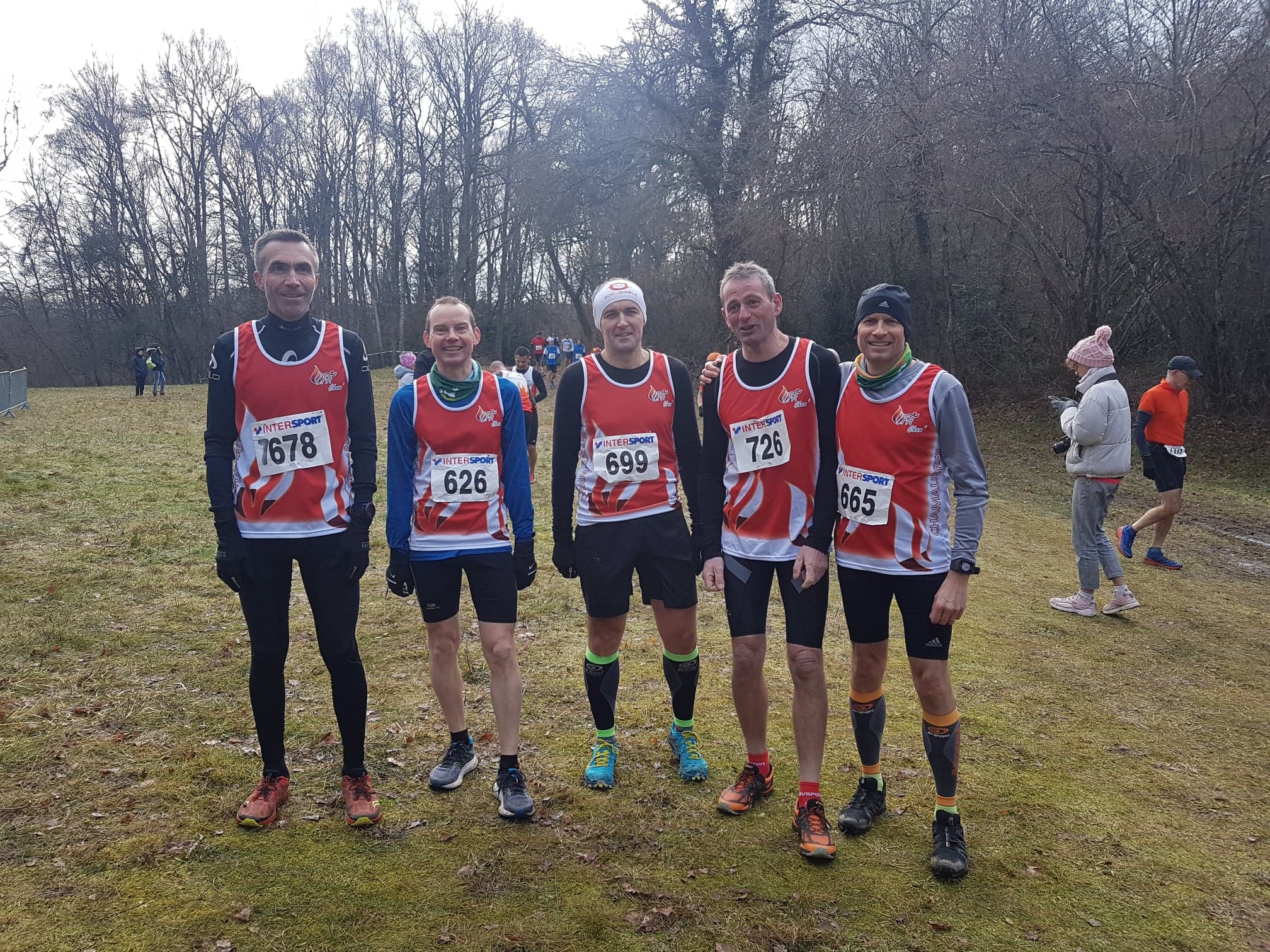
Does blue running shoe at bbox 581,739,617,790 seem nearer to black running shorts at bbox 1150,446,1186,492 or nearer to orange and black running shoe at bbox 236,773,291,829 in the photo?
orange and black running shoe at bbox 236,773,291,829

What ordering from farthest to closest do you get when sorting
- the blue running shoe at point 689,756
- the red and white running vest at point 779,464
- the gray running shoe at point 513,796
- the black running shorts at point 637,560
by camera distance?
the blue running shoe at point 689,756 → the black running shorts at point 637,560 → the gray running shoe at point 513,796 → the red and white running vest at point 779,464

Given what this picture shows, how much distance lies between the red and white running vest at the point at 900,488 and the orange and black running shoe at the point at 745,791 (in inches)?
46.1

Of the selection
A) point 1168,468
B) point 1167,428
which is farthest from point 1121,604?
point 1167,428

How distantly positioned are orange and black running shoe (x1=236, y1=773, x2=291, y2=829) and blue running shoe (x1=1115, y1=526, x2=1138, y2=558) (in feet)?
31.0

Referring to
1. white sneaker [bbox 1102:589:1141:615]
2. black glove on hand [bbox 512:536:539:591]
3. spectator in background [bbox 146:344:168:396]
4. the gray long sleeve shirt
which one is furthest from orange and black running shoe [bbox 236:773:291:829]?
spectator in background [bbox 146:344:168:396]

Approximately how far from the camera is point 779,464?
3.60m

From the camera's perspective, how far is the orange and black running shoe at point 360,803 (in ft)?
11.8

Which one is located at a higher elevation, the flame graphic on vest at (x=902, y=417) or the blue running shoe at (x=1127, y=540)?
the flame graphic on vest at (x=902, y=417)

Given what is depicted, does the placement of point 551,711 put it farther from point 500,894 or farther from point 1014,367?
point 1014,367

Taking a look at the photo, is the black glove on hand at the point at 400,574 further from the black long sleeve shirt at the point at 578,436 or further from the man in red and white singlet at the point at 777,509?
the man in red and white singlet at the point at 777,509

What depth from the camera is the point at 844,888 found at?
323cm

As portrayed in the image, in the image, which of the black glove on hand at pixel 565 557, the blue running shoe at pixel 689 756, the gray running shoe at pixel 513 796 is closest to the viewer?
the gray running shoe at pixel 513 796

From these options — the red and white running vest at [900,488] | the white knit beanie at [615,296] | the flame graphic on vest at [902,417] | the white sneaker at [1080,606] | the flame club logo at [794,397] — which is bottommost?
the white sneaker at [1080,606]

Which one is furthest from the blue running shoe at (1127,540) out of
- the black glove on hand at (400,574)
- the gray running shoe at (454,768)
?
the black glove on hand at (400,574)
